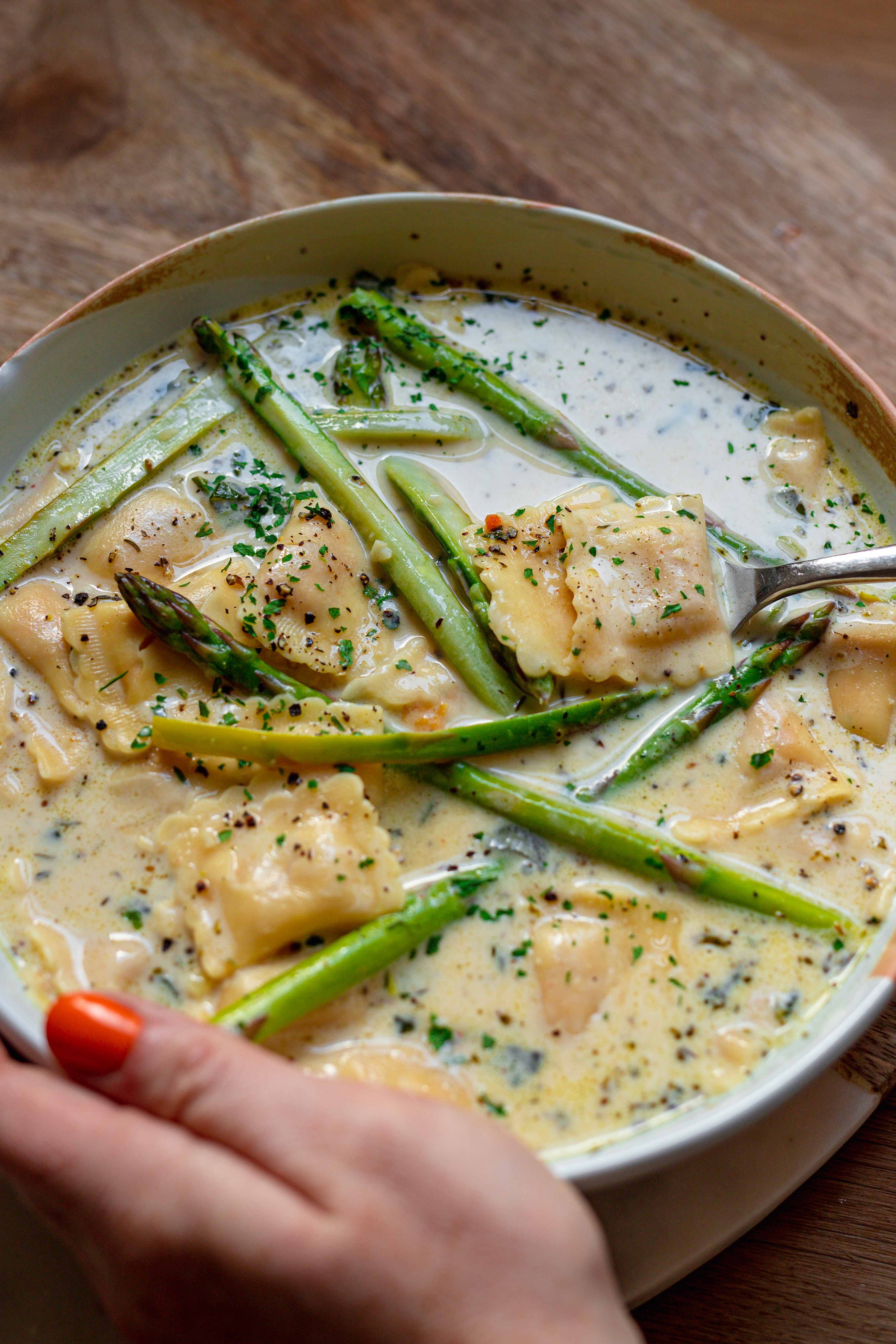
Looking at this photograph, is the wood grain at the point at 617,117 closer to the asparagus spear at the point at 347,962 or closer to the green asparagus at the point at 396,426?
the green asparagus at the point at 396,426

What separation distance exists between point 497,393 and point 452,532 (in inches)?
20.7

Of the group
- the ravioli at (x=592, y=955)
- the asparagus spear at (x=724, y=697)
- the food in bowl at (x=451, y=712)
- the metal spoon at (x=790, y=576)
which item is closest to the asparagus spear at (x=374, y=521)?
the food in bowl at (x=451, y=712)

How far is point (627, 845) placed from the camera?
248 centimetres

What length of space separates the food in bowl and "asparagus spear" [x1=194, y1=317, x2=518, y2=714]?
11mm

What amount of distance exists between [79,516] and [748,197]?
2544 millimetres

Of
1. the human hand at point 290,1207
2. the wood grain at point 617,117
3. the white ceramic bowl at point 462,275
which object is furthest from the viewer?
the wood grain at point 617,117

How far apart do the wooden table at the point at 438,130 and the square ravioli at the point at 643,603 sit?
123 centimetres

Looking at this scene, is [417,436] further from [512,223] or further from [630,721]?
[630,721]

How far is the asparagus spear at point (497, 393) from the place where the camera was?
2982 mm

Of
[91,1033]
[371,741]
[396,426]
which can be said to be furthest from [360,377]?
[91,1033]

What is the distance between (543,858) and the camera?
252cm

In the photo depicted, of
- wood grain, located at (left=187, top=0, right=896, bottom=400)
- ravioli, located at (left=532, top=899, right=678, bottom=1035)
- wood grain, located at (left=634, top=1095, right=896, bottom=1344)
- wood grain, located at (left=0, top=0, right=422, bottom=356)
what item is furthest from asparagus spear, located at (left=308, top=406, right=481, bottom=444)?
wood grain, located at (left=634, top=1095, right=896, bottom=1344)

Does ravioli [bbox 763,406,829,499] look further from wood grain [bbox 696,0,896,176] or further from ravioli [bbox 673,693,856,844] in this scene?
wood grain [bbox 696,0,896,176]

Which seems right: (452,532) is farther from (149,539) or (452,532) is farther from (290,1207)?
(290,1207)
